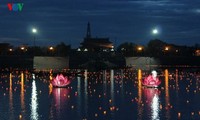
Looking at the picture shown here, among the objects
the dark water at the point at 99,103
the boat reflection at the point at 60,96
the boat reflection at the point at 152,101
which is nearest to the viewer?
the dark water at the point at 99,103

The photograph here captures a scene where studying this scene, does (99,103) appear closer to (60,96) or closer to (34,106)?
(34,106)

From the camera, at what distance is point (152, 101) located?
7044 cm

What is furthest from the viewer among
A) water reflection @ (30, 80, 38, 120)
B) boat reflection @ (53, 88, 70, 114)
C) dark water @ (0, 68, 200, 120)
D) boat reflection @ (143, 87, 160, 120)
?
boat reflection @ (53, 88, 70, 114)

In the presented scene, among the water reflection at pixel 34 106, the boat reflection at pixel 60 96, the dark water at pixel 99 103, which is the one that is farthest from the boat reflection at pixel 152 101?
the water reflection at pixel 34 106

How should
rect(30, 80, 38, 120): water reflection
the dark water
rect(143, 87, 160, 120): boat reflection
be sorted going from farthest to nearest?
rect(143, 87, 160, 120): boat reflection → the dark water → rect(30, 80, 38, 120): water reflection

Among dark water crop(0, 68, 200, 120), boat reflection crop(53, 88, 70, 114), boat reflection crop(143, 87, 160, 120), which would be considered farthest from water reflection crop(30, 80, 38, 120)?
boat reflection crop(143, 87, 160, 120)

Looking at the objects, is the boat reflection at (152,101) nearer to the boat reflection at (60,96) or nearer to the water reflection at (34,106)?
the boat reflection at (60,96)

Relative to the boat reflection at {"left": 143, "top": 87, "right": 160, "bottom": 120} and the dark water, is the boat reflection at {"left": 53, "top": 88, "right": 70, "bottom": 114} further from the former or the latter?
the boat reflection at {"left": 143, "top": 87, "right": 160, "bottom": 120}

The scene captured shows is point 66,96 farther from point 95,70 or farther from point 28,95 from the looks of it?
point 95,70

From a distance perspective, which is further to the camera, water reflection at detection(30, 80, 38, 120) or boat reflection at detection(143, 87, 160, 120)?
boat reflection at detection(143, 87, 160, 120)

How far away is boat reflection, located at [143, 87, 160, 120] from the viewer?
58.6m

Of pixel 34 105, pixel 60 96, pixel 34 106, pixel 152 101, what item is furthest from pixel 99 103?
pixel 60 96

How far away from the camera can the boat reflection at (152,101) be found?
192ft

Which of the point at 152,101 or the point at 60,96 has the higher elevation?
the point at 60,96
